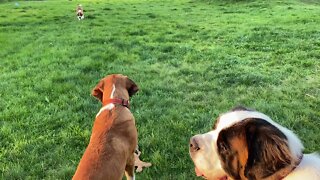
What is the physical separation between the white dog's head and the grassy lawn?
181cm

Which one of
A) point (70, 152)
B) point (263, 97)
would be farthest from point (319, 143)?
point (70, 152)

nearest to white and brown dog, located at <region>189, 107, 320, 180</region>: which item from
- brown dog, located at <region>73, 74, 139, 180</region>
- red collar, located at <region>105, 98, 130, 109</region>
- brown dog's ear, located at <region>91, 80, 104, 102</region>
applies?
brown dog, located at <region>73, 74, 139, 180</region>

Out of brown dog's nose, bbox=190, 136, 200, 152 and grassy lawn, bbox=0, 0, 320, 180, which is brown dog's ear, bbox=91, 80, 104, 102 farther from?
brown dog's nose, bbox=190, 136, 200, 152

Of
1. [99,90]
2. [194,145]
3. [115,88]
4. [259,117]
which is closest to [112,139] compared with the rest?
[115,88]

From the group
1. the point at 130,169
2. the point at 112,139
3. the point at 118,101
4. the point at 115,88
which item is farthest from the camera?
the point at 115,88

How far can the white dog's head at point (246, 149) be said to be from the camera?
2.29 m

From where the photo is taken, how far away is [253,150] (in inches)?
93.2

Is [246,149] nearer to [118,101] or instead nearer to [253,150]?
[253,150]

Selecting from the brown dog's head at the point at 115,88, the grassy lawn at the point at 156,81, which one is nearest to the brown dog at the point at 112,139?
the brown dog's head at the point at 115,88

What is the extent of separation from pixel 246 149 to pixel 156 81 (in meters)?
5.09

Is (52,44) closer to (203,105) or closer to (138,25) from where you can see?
(138,25)

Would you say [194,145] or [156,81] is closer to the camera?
[194,145]

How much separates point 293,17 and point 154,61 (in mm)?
7476

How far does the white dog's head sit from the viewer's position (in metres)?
2.29
